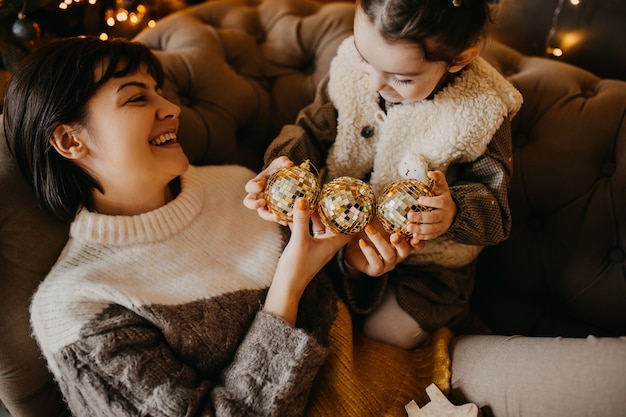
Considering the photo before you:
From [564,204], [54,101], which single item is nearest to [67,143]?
[54,101]

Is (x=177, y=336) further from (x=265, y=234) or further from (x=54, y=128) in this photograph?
(x=54, y=128)

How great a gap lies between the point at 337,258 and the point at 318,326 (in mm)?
183

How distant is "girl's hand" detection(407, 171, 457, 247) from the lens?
80 cm

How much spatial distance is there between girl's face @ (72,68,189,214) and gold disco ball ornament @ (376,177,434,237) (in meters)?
0.48

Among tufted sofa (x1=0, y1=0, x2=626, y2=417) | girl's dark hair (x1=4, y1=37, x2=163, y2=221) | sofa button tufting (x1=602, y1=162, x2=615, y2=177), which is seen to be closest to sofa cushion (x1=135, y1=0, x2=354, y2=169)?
tufted sofa (x1=0, y1=0, x2=626, y2=417)

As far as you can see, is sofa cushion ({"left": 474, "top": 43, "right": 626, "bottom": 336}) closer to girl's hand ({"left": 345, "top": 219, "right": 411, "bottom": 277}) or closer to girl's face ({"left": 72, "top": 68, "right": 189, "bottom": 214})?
girl's hand ({"left": 345, "top": 219, "right": 411, "bottom": 277})

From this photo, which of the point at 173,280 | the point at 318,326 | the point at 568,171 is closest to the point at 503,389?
the point at 318,326

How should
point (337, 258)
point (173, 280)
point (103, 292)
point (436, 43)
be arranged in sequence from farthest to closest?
point (337, 258)
point (173, 280)
point (103, 292)
point (436, 43)

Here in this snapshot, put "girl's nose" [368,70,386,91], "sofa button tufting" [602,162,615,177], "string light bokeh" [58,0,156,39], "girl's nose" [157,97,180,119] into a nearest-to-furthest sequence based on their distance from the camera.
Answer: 1. "girl's nose" [368,70,386,91]
2. "girl's nose" [157,97,180,119]
3. "sofa button tufting" [602,162,615,177]
4. "string light bokeh" [58,0,156,39]

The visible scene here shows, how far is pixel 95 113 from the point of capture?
90 cm

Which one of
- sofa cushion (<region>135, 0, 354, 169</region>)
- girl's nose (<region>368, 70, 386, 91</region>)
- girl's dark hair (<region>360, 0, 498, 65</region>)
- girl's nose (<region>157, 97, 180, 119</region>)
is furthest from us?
sofa cushion (<region>135, 0, 354, 169</region>)

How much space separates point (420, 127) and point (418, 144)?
39 mm

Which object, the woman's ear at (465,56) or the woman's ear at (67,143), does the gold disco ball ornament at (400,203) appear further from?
the woman's ear at (67,143)

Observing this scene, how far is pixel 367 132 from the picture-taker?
1.06 meters
